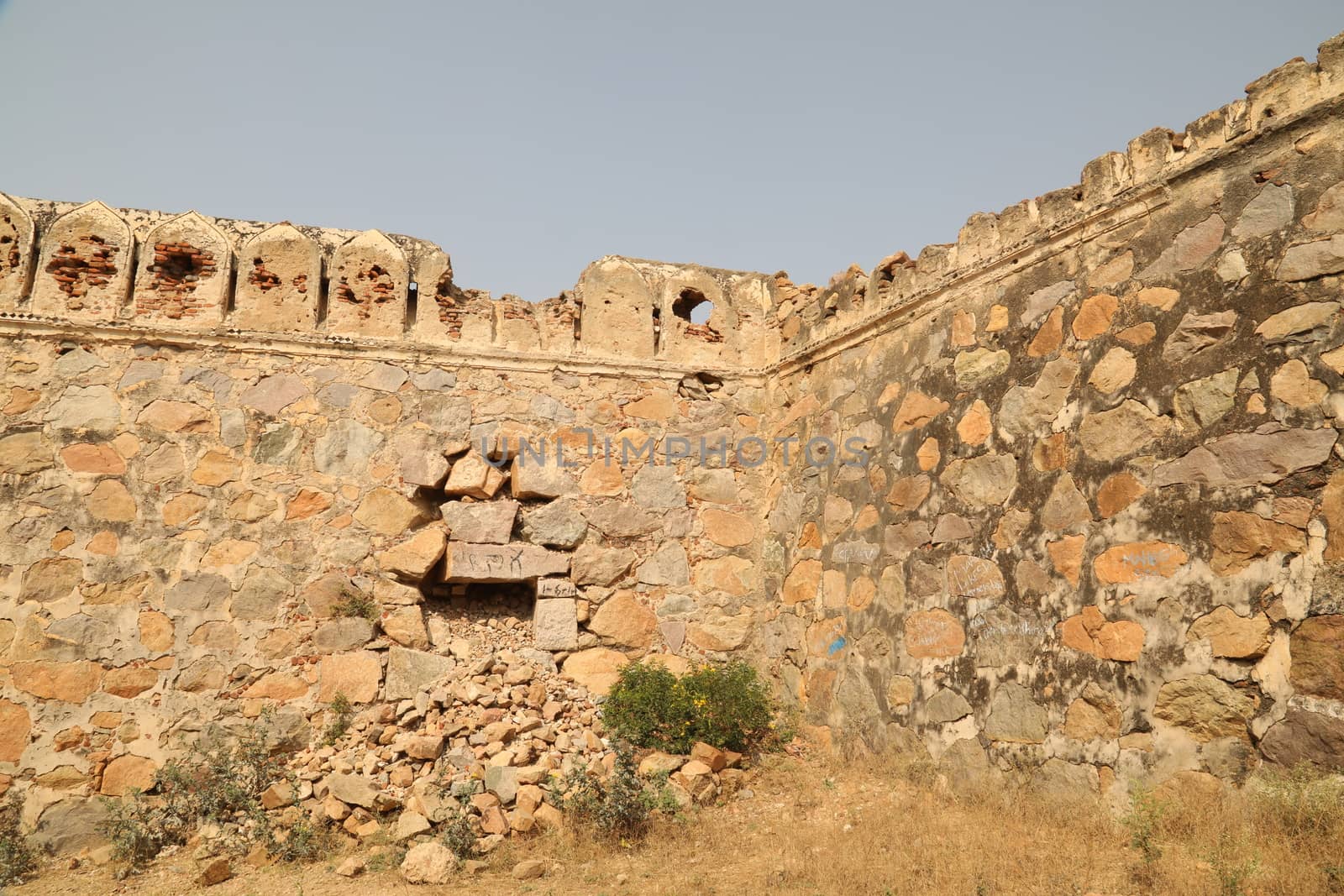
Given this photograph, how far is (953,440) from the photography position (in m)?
5.60

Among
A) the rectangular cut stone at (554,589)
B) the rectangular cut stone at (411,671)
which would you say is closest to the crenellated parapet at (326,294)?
the rectangular cut stone at (554,589)

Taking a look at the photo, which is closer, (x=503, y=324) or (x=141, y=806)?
(x=141, y=806)

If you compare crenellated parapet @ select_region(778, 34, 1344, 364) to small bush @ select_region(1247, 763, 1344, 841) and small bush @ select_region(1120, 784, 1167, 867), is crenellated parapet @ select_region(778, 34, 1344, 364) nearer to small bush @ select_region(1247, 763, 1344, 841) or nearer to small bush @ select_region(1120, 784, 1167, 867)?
small bush @ select_region(1247, 763, 1344, 841)

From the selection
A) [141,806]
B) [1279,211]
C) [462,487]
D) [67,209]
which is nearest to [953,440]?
[1279,211]

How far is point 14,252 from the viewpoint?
6.29m

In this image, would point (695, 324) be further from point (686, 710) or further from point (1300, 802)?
point (1300, 802)

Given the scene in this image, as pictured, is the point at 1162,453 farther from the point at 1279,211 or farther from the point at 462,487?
the point at 462,487

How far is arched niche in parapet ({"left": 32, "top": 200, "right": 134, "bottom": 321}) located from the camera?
20.5 feet

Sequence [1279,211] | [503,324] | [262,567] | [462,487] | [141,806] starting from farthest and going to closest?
1. [503,324]
2. [462,487]
3. [262,567]
4. [141,806]
5. [1279,211]

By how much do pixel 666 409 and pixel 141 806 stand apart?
4.19 meters

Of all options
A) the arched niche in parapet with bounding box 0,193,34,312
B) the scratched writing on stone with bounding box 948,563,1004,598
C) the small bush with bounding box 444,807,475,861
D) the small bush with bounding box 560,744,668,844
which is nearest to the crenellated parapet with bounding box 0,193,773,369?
the arched niche in parapet with bounding box 0,193,34,312

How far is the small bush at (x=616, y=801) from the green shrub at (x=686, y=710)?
54 centimetres

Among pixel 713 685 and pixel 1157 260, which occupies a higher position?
pixel 1157 260

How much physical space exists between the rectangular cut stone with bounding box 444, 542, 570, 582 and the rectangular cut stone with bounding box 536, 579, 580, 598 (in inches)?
1.8
